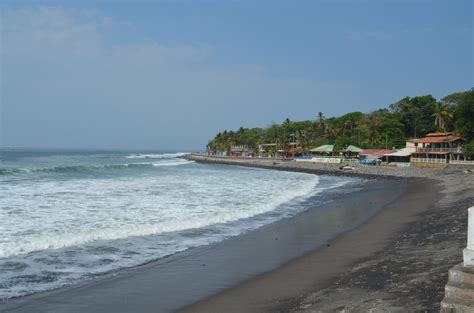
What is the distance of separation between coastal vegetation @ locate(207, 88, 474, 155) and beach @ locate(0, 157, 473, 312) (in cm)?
4540

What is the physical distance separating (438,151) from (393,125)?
31.5 m

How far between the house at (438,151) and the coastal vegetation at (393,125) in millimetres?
1478

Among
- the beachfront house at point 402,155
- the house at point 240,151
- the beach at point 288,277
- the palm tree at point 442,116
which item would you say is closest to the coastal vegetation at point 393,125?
the palm tree at point 442,116

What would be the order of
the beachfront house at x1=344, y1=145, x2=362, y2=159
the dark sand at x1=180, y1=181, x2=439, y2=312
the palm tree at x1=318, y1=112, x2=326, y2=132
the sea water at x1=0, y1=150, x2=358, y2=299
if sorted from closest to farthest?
the dark sand at x1=180, y1=181, x2=439, y2=312
the sea water at x1=0, y1=150, x2=358, y2=299
the beachfront house at x1=344, y1=145, x2=362, y2=159
the palm tree at x1=318, y1=112, x2=326, y2=132

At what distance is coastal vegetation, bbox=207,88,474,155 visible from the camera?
60787 millimetres

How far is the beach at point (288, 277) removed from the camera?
710 centimetres

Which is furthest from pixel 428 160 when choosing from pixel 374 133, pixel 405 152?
pixel 374 133

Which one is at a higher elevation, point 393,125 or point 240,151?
point 393,125

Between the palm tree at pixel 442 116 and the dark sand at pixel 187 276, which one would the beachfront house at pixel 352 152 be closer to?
the palm tree at pixel 442 116

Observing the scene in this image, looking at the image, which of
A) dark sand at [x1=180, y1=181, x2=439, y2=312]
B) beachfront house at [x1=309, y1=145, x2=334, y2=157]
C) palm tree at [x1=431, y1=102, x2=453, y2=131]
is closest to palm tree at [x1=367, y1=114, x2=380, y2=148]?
beachfront house at [x1=309, y1=145, x2=334, y2=157]

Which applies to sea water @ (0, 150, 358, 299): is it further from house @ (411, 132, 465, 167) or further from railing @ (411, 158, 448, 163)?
house @ (411, 132, 465, 167)

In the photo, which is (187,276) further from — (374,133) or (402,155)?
(374,133)

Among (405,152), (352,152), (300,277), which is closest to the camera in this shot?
(300,277)

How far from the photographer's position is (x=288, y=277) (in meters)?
9.34
